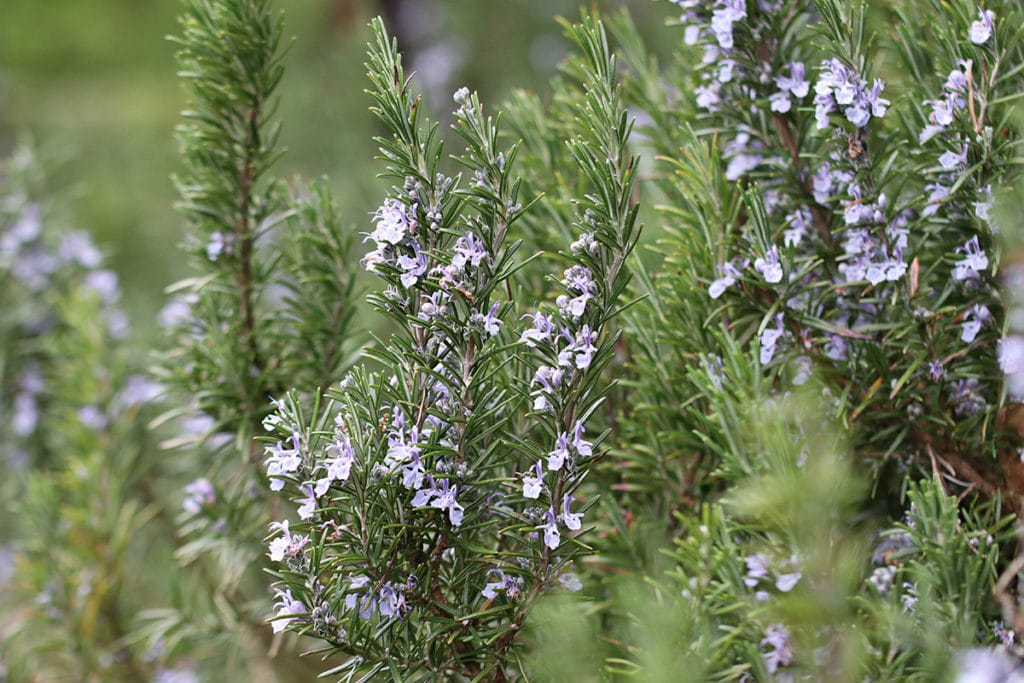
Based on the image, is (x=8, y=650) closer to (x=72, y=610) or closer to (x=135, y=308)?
(x=72, y=610)

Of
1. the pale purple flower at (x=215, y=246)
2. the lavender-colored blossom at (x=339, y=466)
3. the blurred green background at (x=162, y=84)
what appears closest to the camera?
the lavender-colored blossom at (x=339, y=466)

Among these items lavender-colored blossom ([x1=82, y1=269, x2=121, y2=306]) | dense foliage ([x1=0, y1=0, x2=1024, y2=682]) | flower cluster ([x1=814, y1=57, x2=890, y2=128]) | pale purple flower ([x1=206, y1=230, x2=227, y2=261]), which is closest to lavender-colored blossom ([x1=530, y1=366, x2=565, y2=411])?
dense foliage ([x1=0, y1=0, x2=1024, y2=682])

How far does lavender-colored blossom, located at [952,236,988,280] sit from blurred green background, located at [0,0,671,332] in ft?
2.90

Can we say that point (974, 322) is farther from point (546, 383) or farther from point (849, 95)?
point (546, 383)

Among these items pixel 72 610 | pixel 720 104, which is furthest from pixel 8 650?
pixel 720 104

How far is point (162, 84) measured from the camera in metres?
2.84

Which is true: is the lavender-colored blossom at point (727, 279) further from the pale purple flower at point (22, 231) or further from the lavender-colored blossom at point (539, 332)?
the pale purple flower at point (22, 231)

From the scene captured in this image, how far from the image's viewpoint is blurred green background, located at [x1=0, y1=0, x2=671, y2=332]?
1.90 metres

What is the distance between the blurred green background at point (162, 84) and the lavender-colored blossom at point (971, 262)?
0.88 m

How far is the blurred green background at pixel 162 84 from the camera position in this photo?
190cm

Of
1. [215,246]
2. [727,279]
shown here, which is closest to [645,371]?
[727,279]

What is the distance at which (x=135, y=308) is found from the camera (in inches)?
70.9

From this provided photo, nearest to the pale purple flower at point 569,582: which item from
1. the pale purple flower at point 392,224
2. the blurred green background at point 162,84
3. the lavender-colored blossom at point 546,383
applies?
the lavender-colored blossom at point 546,383

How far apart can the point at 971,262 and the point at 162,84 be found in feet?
9.47
